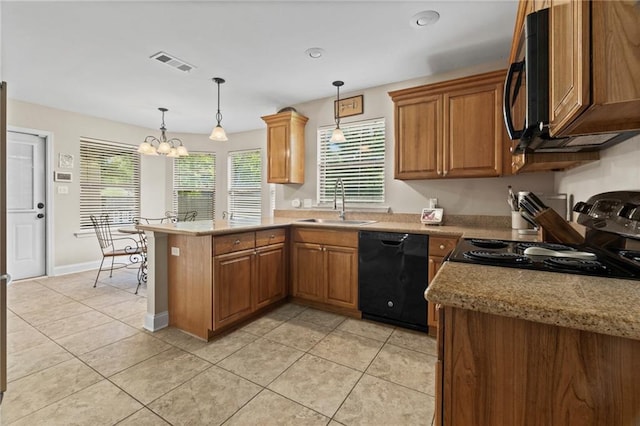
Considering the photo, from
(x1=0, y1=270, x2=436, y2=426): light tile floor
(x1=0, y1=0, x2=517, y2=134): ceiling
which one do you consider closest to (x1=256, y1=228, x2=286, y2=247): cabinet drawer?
(x1=0, y1=270, x2=436, y2=426): light tile floor

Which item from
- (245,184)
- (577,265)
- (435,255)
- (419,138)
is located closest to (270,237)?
(435,255)

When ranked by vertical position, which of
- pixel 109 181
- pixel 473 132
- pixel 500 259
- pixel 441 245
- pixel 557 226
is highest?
pixel 473 132

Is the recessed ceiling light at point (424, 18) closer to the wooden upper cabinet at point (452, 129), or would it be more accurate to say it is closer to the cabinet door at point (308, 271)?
the wooden upper cabinet at point (452, 129)

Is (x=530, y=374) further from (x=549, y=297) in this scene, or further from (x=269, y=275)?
(x=269, y=275)

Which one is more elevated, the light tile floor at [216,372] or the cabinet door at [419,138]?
the cabinet door at [419,138]

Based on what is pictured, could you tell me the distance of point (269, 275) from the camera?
2.90 meters

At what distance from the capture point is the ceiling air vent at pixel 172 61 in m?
2.74

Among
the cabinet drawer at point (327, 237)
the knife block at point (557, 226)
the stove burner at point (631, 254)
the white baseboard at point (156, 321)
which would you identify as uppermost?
the knife block at point (557, 226)

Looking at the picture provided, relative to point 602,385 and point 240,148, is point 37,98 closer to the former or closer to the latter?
point 240,148

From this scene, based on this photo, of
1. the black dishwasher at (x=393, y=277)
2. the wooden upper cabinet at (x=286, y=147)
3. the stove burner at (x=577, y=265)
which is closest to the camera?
the stove burner at (x=577, y=265)

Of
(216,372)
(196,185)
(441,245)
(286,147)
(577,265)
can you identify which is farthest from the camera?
(196,185)

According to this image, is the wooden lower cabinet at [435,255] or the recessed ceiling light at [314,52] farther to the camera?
the recessed ceiling light at [314,52]

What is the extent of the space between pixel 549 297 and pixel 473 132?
223 cm

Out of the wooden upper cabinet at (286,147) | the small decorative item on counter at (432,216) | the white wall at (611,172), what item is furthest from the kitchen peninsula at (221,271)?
the wooden upper cabinet at (286,147)
